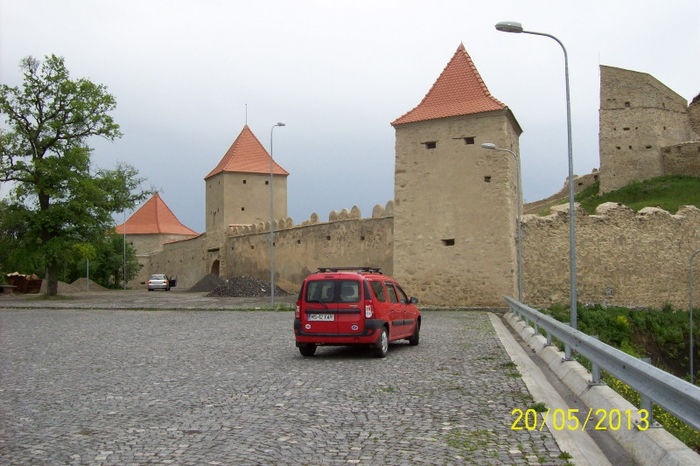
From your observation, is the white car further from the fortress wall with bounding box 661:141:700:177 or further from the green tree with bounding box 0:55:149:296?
the fortress wall with bounding box 661:141:700:177

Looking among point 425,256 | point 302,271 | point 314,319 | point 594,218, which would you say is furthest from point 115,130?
point 314,319

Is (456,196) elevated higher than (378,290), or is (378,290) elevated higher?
(456,196)

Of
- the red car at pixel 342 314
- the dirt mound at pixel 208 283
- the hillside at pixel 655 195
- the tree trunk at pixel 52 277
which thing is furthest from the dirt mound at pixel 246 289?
the red car at pixel 342 314

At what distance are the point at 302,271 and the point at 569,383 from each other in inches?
1223

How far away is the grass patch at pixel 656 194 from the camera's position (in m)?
46.8

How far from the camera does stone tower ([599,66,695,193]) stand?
187 feet

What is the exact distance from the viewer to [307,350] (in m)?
12.4

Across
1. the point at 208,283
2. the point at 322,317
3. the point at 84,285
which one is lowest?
the point at 84,285

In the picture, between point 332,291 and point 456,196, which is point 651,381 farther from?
point 456,196

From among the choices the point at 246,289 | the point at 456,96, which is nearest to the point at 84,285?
the point at 246,289

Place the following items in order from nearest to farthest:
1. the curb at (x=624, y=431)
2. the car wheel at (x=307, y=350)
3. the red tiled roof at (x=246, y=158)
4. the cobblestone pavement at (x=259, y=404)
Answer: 1. the curb at (x=624, y=431)
2. the cobblestone pavement at (x=259, y=404)
3. the car wheel at (x=307, y=350)
4. the red tiled roof at (x=246, y=158)

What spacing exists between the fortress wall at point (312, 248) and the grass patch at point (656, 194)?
2192 centimetres

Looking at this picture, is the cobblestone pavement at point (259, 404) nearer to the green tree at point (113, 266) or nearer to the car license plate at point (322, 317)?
the car license plate at point (322, 317)

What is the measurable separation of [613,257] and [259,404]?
22598 millimetres
